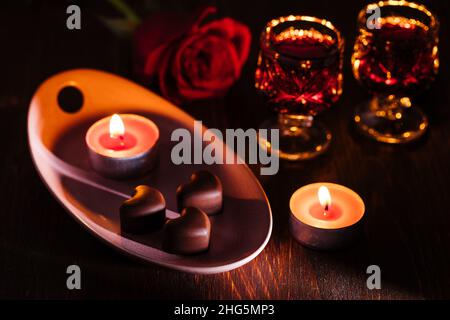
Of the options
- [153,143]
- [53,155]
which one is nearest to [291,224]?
[153,143]

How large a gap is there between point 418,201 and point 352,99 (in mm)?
228

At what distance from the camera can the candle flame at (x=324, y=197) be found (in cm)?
94

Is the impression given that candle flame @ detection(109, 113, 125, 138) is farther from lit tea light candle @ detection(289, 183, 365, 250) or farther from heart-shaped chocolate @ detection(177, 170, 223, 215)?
lit tea light candle @ detection(289, 183, 365, 250)

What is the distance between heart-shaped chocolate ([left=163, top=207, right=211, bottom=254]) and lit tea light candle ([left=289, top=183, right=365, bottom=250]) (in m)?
0.11

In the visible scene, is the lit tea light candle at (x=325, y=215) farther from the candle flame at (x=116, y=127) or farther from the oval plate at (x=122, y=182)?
the candle flame at (x=116, y=127)

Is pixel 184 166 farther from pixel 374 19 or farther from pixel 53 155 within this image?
pixel 374 19

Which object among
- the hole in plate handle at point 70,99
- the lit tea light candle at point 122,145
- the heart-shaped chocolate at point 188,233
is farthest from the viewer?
the hole in plate handle at point 70,99

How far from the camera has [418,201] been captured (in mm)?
1009

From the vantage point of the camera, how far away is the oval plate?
2.95ft

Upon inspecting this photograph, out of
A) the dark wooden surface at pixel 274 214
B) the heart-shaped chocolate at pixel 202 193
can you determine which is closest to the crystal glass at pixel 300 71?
the dark wooden surface at pixel 274 214

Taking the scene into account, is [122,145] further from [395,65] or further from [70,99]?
[395,65]

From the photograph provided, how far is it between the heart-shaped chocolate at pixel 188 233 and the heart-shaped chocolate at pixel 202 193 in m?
0.04

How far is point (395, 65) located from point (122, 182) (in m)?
0.38

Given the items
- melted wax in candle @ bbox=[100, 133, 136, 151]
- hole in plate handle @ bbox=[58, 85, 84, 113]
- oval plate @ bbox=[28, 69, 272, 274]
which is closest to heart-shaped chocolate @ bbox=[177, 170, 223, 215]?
oval plate @ bbox=[28, 69, 272, 274]
